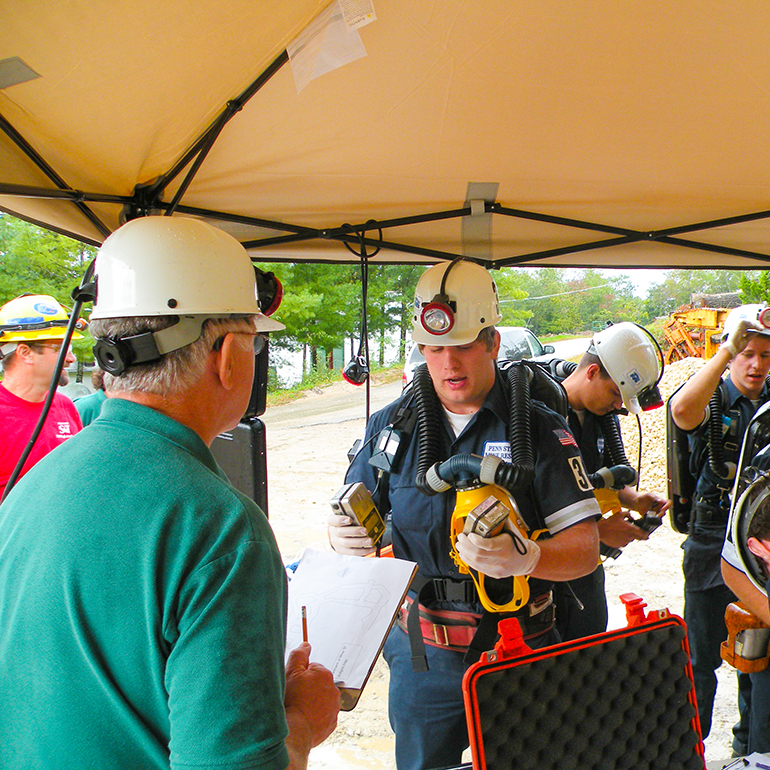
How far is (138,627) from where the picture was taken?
3.07 feet

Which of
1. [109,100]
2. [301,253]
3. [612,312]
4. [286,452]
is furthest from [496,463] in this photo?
[612,312]

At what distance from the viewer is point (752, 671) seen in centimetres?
220

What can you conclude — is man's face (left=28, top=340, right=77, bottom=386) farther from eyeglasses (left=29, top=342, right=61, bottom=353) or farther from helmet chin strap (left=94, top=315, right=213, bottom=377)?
helmet chin strap (left=94, top=315, right=213, bottom=377)

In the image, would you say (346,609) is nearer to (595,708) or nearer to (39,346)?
(595,708)

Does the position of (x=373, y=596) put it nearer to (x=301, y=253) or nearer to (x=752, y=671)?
(x=752, y=671)

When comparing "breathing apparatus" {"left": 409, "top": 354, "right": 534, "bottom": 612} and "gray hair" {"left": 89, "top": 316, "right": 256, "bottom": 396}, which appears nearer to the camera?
"gray hair" {"left": 89, "top": 316, "right": 256, "bottom": 396}

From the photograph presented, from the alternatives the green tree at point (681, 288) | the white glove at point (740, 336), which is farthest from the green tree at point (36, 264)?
the green tree at point (681, 288)

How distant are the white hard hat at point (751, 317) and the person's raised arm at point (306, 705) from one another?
135 inches

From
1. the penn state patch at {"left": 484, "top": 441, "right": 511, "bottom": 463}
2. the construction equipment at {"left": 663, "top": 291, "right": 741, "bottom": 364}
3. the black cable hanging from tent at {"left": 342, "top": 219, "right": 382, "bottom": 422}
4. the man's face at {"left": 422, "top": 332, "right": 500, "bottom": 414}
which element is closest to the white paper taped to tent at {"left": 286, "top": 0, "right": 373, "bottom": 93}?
the man's face at {"left": 422, "top": 332, "right": 500, "bottom": 414}

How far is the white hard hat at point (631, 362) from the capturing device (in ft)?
10.5

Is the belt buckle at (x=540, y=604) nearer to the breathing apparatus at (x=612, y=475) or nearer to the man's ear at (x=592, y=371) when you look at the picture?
the breathing apparatus at (x=612, y=475)

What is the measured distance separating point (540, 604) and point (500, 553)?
2.02 ft

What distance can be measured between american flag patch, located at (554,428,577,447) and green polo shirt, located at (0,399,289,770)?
148cm

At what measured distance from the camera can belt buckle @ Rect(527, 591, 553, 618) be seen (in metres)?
2.25
